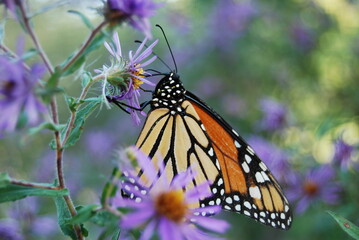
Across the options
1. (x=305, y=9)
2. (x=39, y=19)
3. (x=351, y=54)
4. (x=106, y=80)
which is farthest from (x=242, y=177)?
(x=39, y=19)

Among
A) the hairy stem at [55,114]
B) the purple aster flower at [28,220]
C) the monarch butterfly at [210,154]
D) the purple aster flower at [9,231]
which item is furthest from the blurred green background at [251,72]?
the hairy stem at [55,114]

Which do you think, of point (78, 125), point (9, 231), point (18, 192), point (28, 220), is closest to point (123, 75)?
point (78, 125)

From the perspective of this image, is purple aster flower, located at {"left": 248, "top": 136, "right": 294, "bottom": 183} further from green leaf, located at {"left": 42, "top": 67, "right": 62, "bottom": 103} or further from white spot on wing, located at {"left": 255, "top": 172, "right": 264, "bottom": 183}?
green leaf, located at {"left": 42, "top": 67, "right": 62, "bottom": 103}

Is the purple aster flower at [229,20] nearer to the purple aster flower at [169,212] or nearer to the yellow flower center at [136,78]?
the yellow flower center at [136,78]

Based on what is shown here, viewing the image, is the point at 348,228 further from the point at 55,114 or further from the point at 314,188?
the point at 314,188

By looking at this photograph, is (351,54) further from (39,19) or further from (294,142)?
(39,19)
